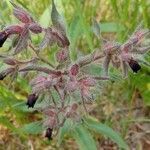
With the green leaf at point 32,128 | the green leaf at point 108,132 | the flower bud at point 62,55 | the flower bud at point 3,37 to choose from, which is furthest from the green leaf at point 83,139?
the flower bud at point 3,37

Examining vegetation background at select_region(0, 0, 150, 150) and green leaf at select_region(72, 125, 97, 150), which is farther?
vegetation background at select_region(0, 0, 150, 150)

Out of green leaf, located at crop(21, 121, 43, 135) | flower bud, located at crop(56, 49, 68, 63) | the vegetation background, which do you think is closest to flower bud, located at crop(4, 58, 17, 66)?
flower bud, located at crop(56, 49, 68, 63)

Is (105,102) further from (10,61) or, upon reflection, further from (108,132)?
(10,61)

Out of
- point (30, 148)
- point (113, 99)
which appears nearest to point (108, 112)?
point (113, 99)

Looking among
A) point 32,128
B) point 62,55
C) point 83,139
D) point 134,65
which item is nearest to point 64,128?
point 83,139

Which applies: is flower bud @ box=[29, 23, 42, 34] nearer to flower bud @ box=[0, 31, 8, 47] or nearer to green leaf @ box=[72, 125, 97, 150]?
flower bud @ box=[0, 31, 8, 47]
